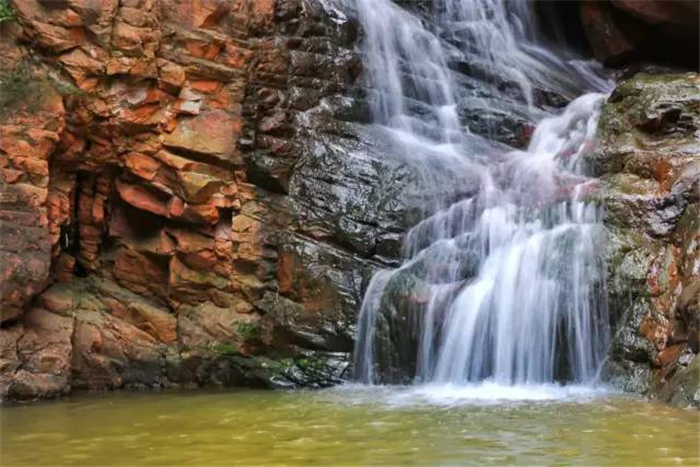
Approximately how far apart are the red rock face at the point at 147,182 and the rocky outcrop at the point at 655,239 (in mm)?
4610

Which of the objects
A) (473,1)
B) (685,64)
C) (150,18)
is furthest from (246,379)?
(685,64)

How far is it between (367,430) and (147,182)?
6.10 metres

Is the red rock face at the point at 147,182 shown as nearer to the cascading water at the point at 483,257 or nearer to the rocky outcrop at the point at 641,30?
the cascading water at the point at 483,257

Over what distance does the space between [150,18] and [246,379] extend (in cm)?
544

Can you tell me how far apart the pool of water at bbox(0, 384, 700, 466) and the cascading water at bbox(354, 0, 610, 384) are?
67 centimetres

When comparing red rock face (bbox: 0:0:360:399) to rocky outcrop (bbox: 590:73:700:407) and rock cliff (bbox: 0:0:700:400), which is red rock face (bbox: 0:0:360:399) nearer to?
rock cliff (bbox: 0:0:700:400)

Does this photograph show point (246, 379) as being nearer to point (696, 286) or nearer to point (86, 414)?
point (86, 414)

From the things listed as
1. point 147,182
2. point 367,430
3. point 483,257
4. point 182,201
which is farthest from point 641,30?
point 367,430

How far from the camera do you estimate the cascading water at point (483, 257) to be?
8883 millimetres

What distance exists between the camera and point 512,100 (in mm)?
14422

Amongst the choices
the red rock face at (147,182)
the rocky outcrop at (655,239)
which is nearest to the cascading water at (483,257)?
the rocky outcrop at (655,239)

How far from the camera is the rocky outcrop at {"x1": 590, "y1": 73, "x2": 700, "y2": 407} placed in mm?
7973

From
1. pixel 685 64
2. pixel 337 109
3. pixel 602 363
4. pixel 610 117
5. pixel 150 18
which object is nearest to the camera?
pixel 602 363

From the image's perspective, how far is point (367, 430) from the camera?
631cm
